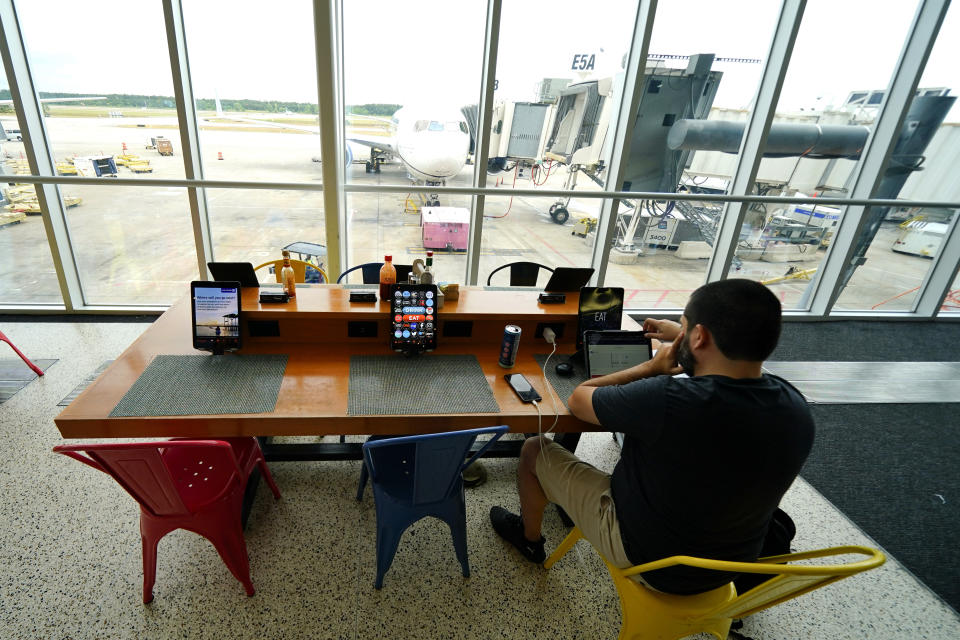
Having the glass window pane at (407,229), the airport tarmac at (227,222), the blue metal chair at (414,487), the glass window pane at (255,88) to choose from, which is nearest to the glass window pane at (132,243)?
the airport tarmac at (227,222)

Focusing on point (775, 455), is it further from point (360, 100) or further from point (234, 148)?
point (234, 148)

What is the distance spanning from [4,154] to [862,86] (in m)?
7.11

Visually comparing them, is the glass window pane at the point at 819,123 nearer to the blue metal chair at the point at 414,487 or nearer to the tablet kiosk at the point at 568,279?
the tablet kiosk at the point at 568,279

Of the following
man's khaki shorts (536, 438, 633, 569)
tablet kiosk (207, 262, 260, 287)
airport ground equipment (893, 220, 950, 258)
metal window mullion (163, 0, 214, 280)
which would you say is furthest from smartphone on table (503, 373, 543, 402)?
airport ground equipment (893, 220, 950, 258)

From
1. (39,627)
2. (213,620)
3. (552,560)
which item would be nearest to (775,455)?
(552,560)

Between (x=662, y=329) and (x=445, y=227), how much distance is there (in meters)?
2.61

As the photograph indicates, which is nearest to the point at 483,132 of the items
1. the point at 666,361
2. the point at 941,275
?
the point at 666,361

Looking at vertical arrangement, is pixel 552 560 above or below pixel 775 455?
below

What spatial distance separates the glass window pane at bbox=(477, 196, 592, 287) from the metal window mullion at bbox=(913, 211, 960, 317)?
378 centimetres

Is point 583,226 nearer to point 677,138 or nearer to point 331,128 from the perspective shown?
point 677,138

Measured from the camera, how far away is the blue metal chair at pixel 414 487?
1447 mm

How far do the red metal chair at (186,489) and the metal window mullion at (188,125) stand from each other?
8.01 feet

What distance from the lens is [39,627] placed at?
1536 mm

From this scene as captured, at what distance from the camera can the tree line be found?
3.22 m
